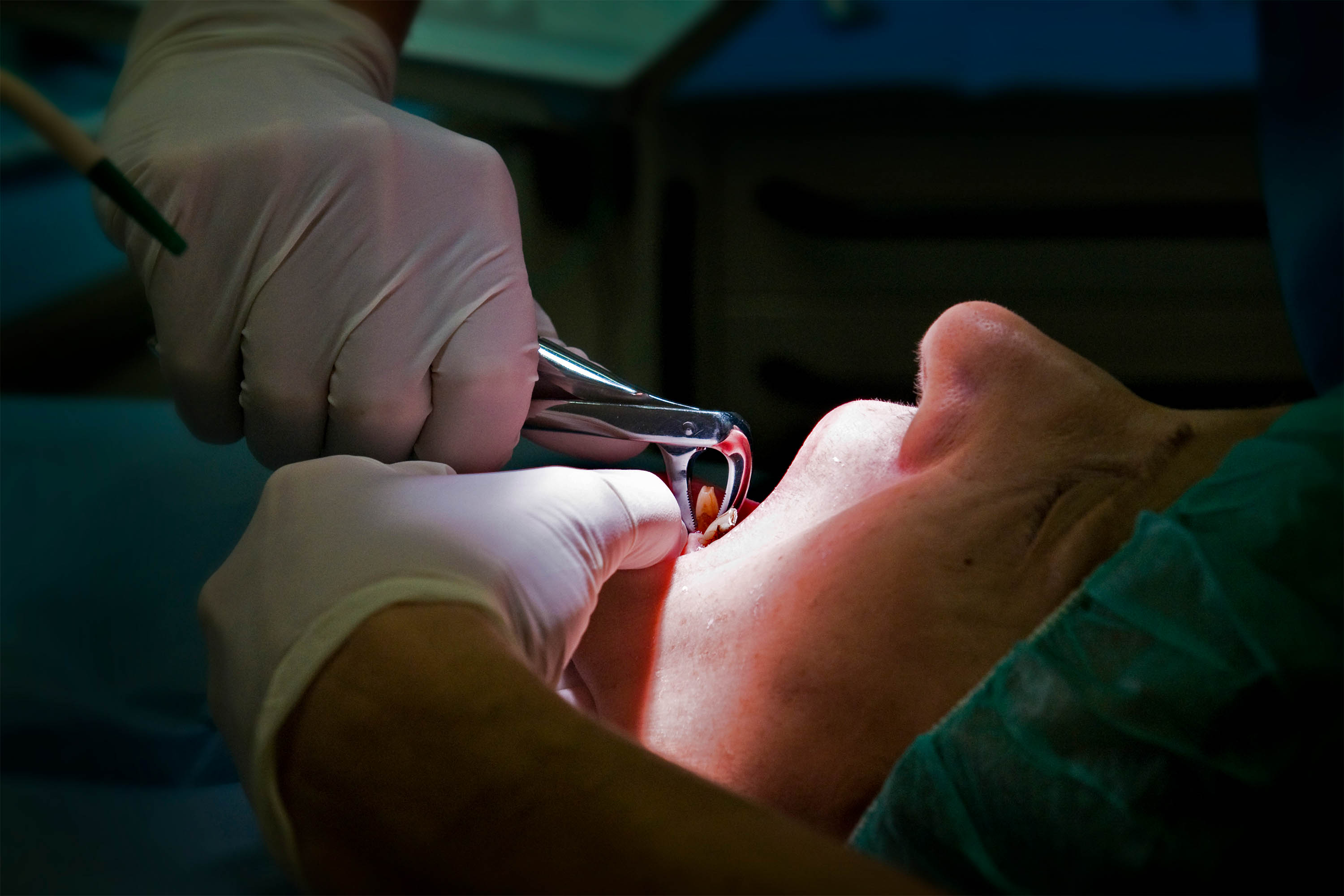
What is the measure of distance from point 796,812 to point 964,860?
0.15m

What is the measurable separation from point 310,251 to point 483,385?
0.68 ft

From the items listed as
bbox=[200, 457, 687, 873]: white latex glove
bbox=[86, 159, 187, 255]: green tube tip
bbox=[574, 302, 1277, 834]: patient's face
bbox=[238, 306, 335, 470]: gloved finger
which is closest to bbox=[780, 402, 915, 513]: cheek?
bbox=[574, 302, 1277, 834]: patient's face

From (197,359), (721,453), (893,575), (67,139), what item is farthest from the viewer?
(721,453)

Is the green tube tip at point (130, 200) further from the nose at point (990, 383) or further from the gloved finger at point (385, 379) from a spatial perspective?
the nose at point (990, 383)

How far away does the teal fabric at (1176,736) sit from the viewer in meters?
0.47

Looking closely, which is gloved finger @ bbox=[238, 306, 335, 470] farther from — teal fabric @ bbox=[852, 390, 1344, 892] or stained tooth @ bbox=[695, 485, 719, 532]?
teal fabric @ bbox=[852, 390, 1344, 892]

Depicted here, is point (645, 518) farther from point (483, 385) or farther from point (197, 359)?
point (197, 359)

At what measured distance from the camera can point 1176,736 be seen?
48 centimetres

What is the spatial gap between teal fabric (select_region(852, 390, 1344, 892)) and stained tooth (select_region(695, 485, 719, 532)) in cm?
46

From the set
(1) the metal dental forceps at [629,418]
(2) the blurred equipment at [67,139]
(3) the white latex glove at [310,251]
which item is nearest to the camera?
(2) the blurred equipment at [67,139]

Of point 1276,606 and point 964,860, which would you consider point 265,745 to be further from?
point 1276,606

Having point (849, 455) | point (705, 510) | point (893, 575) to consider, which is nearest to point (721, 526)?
point (705, 510)

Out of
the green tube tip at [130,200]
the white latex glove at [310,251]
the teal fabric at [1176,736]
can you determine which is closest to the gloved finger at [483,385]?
the white latex glove at [310,251]

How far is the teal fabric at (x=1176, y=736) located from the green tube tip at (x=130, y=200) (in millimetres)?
587
